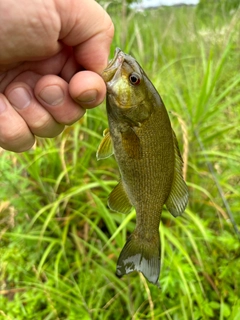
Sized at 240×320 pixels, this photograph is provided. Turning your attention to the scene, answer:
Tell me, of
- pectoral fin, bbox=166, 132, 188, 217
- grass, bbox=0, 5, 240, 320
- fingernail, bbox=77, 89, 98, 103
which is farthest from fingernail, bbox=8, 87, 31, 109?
grass, bbox=0, 5, 240, 320

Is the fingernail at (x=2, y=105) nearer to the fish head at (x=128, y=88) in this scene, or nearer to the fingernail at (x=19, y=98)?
the fingernail at (x=19, y=98)

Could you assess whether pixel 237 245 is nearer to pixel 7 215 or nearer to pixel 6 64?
pixel 6 64

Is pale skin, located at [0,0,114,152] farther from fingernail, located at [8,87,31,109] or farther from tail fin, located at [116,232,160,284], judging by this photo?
tail fin, located at [116,232,160,284]

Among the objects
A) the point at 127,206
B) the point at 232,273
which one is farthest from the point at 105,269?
the point at 127,206

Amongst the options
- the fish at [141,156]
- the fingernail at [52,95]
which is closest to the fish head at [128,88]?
the fish at [141,156]

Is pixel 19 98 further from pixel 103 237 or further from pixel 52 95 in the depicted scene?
pixel 103 237

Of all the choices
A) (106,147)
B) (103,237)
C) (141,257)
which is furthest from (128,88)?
(103,237)
